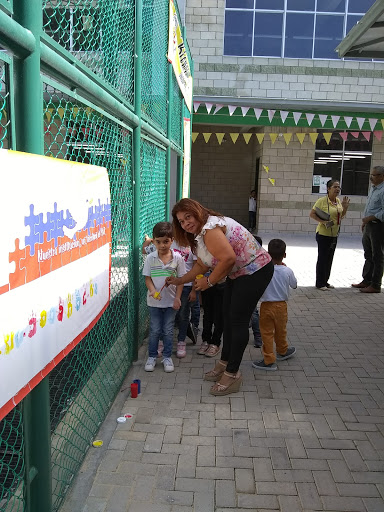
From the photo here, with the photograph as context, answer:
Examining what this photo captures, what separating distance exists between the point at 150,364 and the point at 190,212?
157cm

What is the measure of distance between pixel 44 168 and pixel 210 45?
14.1 metres

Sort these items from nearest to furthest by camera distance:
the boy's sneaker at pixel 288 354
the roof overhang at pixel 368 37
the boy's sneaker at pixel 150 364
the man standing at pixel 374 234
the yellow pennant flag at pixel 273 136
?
1. the boy's sneaker at pixel 150 364
2. the boy's sneaker at pixel 288 354
3. the roof overhang at pixel 368 37
4. the man standing at pixel 374 234
5. the yellow pennant flag at pixel 273 136

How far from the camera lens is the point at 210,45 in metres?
14.3

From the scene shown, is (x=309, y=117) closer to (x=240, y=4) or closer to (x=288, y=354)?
(x=240, y=4)

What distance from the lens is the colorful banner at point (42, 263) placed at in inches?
51.9

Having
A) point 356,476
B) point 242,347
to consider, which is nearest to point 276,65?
point 242,347

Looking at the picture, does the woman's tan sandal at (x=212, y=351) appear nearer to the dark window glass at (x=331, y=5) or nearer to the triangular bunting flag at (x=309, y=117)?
the triangular bunting flag at (x=309, y=117)

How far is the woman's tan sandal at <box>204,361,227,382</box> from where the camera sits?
4043 millimetres

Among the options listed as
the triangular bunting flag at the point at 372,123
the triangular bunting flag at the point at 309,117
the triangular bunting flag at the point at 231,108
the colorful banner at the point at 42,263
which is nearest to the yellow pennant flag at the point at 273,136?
the triangular bunting flag at the point at 309,117

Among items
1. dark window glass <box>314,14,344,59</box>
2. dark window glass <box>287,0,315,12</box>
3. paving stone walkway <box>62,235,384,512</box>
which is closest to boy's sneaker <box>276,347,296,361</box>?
paving stone walkway <box>62,235,384,512</box>

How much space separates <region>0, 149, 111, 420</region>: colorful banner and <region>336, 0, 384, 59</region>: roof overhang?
412 cm

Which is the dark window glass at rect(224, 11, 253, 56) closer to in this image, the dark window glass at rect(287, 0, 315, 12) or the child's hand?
the dark window glass at rect(287, 0, 315, 12)

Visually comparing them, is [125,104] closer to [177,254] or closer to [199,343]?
[177,254]

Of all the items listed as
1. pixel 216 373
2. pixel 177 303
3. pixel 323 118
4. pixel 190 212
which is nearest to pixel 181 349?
pixel 216 373
